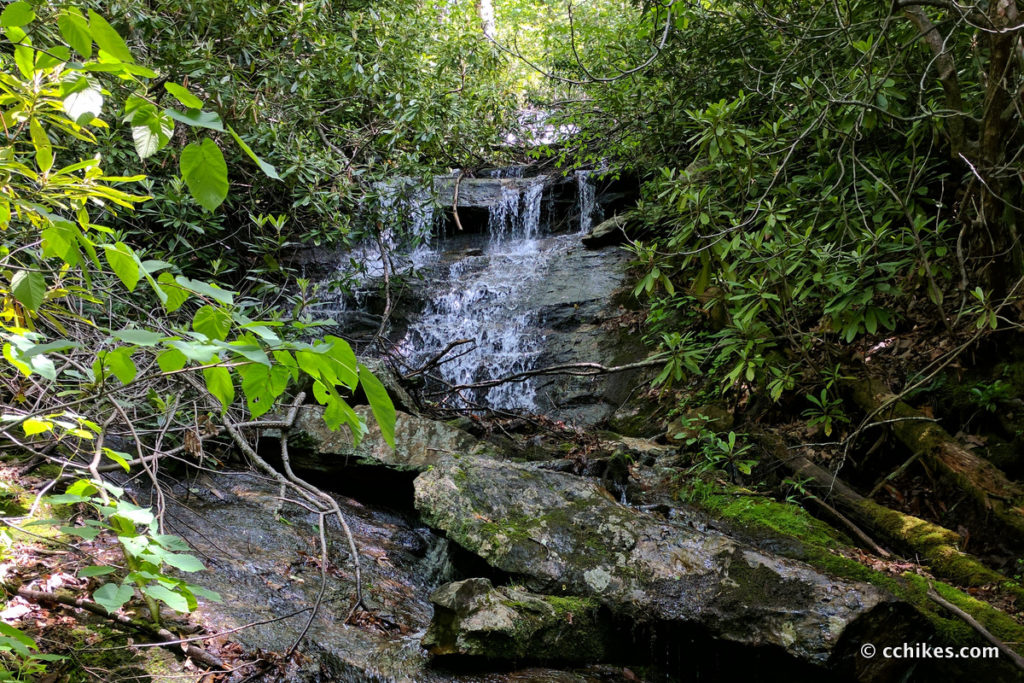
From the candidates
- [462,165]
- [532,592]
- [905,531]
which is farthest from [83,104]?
[462,165]

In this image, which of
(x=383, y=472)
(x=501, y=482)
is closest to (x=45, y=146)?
(x=501, y=482)

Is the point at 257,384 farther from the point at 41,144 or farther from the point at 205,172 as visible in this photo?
the point at 41,144

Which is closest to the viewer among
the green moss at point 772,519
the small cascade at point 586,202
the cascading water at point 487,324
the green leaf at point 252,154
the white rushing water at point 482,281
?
the green leaf at point 252,154

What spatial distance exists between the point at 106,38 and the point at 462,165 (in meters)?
8.39

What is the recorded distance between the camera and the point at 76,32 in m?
0.95

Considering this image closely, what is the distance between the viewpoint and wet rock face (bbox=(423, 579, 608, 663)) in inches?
119

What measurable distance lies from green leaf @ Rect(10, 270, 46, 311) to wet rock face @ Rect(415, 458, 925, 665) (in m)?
2.72

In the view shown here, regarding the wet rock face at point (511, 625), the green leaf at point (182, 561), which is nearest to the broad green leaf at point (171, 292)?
the green leaf at point (182, 561)

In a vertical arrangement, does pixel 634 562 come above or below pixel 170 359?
below

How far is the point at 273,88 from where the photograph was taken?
6.96m

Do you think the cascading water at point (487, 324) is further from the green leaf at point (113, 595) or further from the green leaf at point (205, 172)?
the green leaf at point (205, 172)

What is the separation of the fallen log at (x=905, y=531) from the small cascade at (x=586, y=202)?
8.97 metres

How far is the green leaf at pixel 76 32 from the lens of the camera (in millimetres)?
940

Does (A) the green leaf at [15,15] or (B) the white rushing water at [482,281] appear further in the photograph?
(B) the white rushing water at [482,281]
